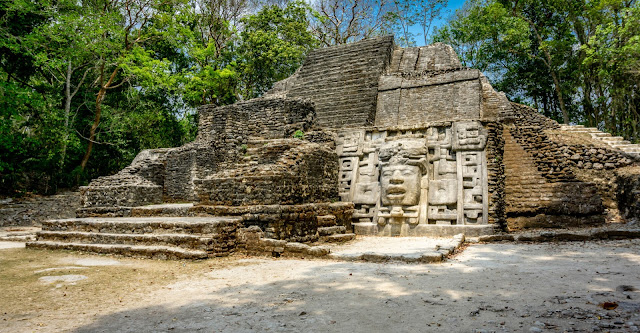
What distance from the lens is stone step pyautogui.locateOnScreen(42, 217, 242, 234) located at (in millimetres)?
6102

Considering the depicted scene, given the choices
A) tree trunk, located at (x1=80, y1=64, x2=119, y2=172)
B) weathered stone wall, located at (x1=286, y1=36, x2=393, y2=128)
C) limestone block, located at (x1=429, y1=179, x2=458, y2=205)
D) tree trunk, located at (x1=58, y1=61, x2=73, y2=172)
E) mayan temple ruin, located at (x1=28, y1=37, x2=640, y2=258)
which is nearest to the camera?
mayan temple ruin, located at (x1=28, y1=37, x2=640, y2=258)

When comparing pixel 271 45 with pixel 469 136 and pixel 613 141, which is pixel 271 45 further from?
pixel 613 141

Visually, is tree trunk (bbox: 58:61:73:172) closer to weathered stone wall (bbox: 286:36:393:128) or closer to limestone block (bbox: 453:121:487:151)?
weathered stone wall (bbox: 286:36:393:128)

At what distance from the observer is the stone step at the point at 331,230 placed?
7.65 metres

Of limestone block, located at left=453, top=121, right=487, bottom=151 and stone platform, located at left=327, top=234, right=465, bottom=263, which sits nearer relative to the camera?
stone platform, located at left=327, top=234, right=465, bottom=263

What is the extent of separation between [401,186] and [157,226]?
16.4ft

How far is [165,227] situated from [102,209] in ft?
14.9

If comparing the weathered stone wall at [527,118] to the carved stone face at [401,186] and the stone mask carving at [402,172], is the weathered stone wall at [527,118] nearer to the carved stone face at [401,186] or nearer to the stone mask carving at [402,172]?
the stone mask carving at [402,172]

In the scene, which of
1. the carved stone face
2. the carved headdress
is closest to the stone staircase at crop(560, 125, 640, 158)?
the carved headdress

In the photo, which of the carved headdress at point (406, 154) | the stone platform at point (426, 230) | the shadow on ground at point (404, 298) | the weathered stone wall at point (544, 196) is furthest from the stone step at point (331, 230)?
the weathered stone wall at point (544, 196)

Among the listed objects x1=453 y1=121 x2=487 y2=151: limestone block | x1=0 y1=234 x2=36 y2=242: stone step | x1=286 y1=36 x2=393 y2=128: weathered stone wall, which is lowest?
x1=0 y1=234 x2=36 y2=242: stone step

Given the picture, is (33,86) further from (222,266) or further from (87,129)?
(222,266)

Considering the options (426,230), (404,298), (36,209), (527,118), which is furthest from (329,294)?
(36,209)

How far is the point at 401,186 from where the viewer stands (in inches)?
335
